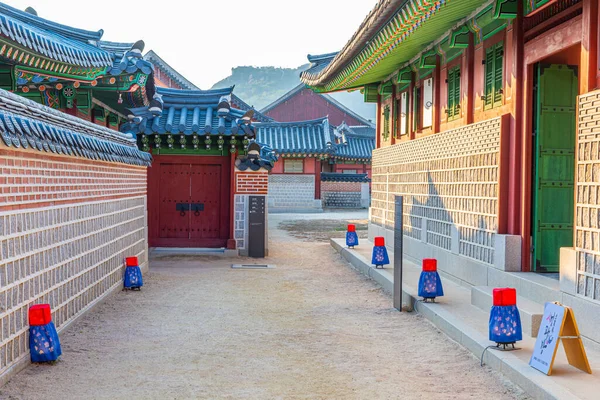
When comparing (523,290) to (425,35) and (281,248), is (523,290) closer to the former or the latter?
(425,35)

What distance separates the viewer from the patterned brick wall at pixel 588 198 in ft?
19.5

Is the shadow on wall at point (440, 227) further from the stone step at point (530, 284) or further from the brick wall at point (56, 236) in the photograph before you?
the brick wall at point (56, 236)

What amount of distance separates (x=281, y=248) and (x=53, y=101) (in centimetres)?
684

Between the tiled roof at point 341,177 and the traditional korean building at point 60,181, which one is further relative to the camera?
the tiled roof at point 341,177

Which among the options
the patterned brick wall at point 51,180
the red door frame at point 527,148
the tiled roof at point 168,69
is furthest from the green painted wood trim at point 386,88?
the tiled roof at point 168,69

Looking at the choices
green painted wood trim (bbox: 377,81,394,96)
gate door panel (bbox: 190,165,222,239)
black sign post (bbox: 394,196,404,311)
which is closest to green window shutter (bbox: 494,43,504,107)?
black sign post (bbox: 394,196,404,311)

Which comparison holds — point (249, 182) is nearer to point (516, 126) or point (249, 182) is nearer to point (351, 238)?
point (351, 238)

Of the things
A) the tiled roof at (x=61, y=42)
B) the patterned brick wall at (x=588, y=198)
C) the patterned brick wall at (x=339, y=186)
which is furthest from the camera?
the patterned brick wall at (x=339, y=186)

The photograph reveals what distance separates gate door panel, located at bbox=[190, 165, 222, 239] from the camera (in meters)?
14.6

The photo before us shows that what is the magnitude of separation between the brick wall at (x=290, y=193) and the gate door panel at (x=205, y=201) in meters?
20.8

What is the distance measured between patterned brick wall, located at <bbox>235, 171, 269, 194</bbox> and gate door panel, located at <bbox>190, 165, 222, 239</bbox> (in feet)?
1.85

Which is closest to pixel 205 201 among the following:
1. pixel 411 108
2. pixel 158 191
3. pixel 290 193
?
pixel 158 191

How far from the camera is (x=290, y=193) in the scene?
35.7m

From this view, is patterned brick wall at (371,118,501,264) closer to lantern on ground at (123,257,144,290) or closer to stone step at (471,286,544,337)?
stone step at (471,286,544,337)
